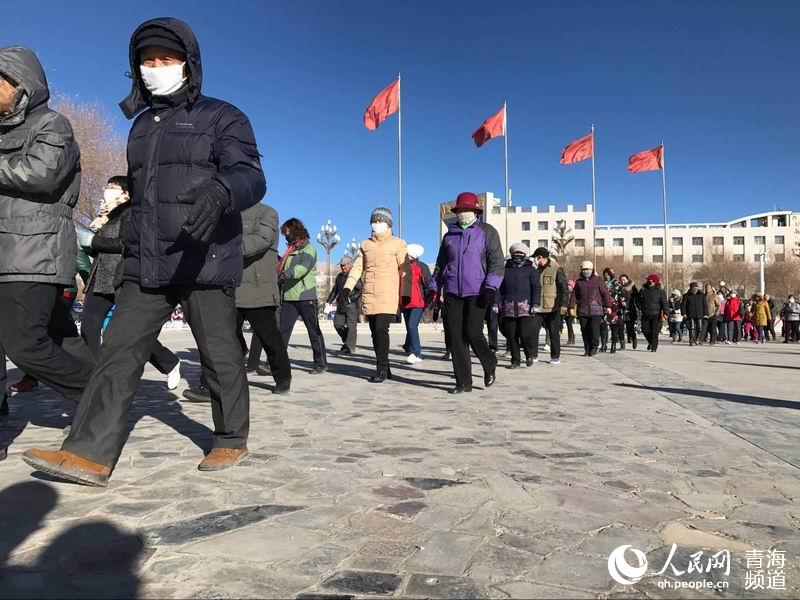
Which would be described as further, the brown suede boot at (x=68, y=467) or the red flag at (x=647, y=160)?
the red flag at (x=647, y=160)

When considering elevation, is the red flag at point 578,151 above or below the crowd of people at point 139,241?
above

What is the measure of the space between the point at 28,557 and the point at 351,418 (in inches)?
108

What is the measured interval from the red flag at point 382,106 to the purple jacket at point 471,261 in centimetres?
2304

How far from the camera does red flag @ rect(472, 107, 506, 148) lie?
3028 centimetres

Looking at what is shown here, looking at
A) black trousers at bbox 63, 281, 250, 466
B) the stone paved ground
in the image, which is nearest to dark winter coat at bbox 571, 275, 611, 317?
the stone paved ground

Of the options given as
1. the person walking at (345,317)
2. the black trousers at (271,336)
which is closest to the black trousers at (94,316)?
the black trousers at (271,336)

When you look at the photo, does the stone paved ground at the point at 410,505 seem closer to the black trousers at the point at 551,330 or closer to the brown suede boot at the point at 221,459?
the brown suede boot at the point at 221,459

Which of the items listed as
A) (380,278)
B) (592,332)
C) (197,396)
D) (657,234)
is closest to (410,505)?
(197,396)

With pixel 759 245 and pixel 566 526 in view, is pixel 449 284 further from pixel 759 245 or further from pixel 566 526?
pixel 759 245

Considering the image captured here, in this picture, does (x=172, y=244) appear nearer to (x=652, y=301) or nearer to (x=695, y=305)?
Answer: (x=652, y=301)

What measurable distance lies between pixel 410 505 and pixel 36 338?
2.23 m

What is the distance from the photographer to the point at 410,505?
247 centimetres

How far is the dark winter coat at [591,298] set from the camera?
10852 millimetres

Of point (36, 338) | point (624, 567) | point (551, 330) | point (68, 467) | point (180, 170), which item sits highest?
point (180, 170)
